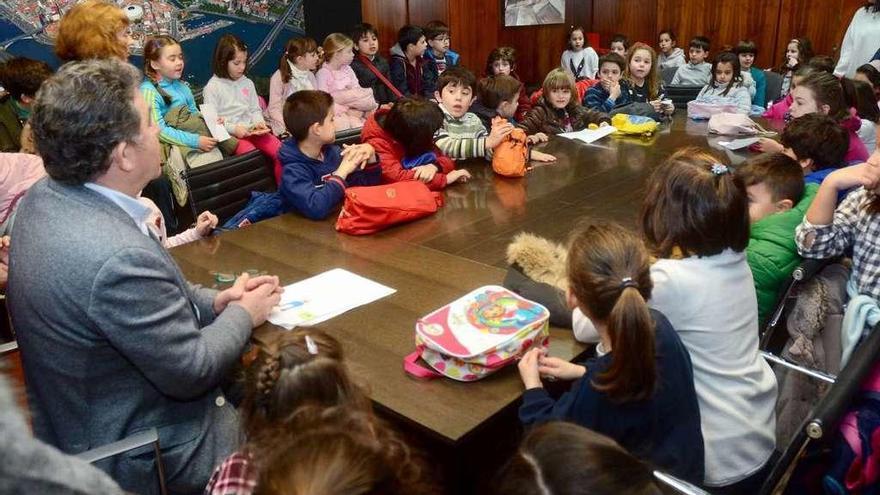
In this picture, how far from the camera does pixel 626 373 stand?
4.40ft

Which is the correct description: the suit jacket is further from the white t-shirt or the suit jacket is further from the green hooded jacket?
the green hooded jacket

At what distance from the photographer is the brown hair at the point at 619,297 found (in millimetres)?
1339

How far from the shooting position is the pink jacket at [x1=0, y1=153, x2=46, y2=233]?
278cm

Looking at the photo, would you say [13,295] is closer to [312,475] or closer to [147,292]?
[147,292]

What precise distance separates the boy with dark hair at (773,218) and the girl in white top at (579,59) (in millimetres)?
5729

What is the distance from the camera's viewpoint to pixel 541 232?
7.84 ft

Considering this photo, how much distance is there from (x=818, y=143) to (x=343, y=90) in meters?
A: 3.75

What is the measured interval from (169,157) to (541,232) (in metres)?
2.71

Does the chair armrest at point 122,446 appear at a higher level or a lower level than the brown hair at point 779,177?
lower

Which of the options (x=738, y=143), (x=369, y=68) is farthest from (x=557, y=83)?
(x=369, y=68)

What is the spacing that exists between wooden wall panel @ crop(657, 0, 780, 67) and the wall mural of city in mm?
4877

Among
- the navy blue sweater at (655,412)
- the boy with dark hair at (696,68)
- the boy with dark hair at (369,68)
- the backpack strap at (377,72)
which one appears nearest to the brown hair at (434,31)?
the boy with dark hair at (369,68)

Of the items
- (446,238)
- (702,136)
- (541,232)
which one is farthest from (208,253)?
(702,136)

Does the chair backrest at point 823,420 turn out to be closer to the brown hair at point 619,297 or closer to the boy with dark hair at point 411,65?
the brown hair at point 619,297
